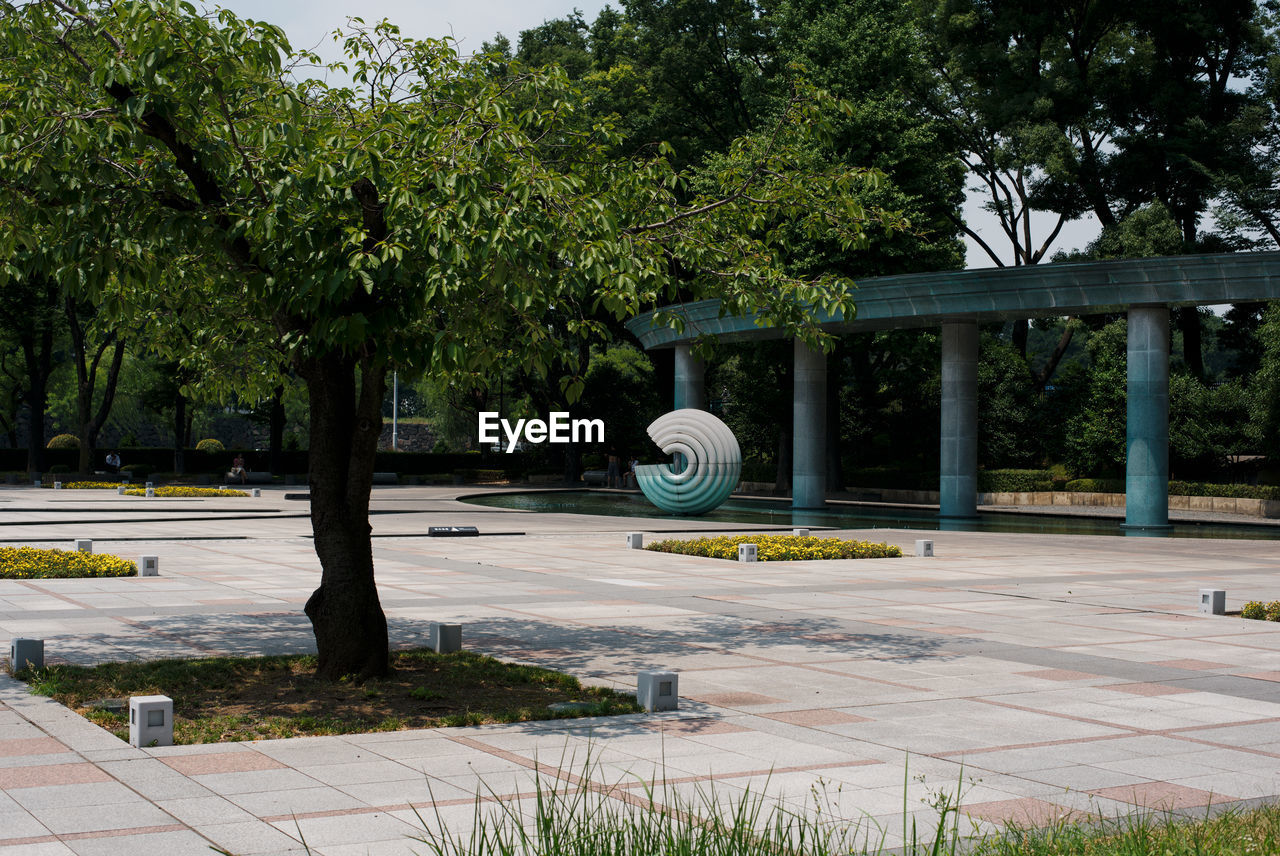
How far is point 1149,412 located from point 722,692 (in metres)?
24.0

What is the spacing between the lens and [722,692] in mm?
10172

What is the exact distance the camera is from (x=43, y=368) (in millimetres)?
56219

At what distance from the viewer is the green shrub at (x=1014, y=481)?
46.0 metres

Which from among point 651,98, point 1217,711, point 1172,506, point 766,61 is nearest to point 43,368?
point 651,98

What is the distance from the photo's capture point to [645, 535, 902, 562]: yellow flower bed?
2208 cm

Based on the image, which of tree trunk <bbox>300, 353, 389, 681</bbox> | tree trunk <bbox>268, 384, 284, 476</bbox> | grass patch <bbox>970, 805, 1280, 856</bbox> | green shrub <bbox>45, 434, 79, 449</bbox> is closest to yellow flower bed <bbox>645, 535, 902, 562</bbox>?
tree trunk <bbox>300, 353, 389, 681</bbox>

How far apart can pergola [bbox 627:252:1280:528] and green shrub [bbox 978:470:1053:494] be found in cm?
971

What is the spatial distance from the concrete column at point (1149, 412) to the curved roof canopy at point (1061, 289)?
25.0 inches

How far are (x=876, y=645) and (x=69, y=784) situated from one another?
786 centimetres

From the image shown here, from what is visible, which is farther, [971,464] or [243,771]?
[971,464]

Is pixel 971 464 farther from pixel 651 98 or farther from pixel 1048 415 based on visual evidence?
pixel 651 98

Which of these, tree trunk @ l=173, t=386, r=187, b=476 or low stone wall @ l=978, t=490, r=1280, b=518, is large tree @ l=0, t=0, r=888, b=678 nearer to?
low stone wall @ l=978, t=490, r=1280, b=518

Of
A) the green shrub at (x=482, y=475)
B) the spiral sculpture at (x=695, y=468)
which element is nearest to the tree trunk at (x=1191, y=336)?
the spiral sculpture at (x=695, y=468)

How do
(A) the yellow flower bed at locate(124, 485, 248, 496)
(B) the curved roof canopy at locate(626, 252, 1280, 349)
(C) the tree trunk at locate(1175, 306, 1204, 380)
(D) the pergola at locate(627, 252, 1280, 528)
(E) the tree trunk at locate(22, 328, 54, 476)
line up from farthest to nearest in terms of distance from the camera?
1. (E) the tree trunk at locate(22, 328, 54, 476)
2. (C) the tree trunk at locate(1175, 306, 1204, 380)
3. (A) the yellow flower bed at locate(124, 485, 248, 496)
4. (D) the pergola at locate(627, 252, 1280, 528)
5. (B) the curved roof canopy at locate(626, 252, 1280, 349)
